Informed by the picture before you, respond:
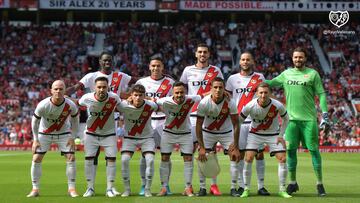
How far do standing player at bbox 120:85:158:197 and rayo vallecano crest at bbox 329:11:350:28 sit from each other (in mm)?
29854

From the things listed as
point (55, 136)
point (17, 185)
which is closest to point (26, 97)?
point (17, 185)

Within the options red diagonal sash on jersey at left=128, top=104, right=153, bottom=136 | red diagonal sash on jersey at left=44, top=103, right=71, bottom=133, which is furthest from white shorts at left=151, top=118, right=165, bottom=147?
red diagonal sash on jersey at left=44, top=103, right=71, bottom=133

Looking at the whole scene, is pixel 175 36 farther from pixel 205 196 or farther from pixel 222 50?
pixel 205 196

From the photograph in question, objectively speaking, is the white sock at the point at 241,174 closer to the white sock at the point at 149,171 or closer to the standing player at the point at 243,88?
the standing player at the point at 243,88

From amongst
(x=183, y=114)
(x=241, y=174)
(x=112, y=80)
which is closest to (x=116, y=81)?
(x=112, y=80)

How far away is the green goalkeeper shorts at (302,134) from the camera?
425 inches

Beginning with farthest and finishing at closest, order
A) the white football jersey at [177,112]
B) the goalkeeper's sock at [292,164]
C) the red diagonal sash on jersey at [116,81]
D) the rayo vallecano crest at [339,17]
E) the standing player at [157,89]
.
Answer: the rayo vallecano crest at [339,17], the red diagonal sash on jersey at [116,81], the standing player at [157,89], the goalkeeper's sock at [292,164], the white football jersey at [177,112]

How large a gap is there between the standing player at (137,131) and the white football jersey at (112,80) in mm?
A: 1214

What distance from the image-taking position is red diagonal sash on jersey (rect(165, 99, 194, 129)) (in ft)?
35.4

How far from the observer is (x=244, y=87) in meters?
11.2

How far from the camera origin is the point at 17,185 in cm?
1272

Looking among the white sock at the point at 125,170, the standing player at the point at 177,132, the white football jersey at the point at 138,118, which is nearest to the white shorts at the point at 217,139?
the standing player at the point at 177,132

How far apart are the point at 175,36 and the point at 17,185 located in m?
29.2

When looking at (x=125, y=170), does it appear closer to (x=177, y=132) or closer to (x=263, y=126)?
(x=177, y=132)
